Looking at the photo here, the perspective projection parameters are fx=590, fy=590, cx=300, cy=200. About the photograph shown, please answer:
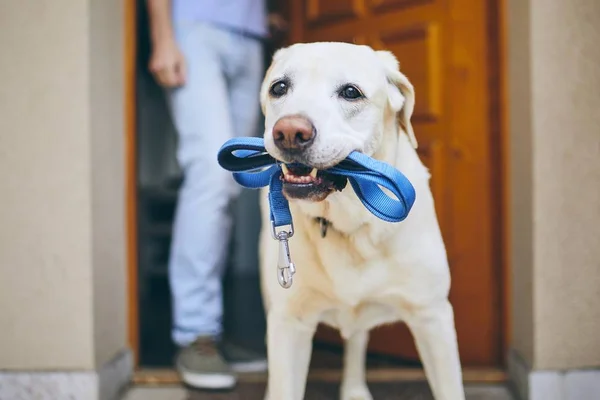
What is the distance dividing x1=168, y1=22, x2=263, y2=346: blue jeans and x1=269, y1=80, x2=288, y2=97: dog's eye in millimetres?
744

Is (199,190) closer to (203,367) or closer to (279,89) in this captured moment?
(203,367)

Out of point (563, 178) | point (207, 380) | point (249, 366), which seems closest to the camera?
point (563, 178)

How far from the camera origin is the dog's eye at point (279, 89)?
1214mm

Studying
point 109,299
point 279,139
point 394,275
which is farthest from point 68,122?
point 394,275

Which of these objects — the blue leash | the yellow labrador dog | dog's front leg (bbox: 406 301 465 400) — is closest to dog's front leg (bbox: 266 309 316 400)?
the yellow labrador dog

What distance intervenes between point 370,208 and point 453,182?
1.00 m

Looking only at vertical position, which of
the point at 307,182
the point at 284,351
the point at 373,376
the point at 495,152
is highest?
the point at 495,152

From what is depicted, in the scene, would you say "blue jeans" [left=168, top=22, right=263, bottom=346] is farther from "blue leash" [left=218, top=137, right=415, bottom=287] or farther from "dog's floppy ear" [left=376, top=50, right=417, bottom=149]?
"dog's floppy ear" [left=376, top=50, right=417, bottom=149]

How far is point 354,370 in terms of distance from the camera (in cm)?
179

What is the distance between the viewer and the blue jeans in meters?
1.96

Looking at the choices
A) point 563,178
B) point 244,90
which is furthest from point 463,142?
point 244,90

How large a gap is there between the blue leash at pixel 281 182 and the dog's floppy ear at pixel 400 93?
0.63 ft

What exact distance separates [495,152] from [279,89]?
1.03m

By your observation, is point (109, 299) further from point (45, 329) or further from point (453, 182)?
point (453, 182)
